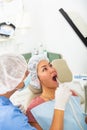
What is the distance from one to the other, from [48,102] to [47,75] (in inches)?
8.2

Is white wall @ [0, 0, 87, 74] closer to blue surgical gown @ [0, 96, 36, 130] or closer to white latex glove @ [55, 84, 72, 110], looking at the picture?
white latex glove @ [55, 84, 72, 110]

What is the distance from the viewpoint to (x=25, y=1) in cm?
361

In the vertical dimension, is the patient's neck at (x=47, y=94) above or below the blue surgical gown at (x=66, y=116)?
above

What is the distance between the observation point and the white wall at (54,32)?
3.06 meters

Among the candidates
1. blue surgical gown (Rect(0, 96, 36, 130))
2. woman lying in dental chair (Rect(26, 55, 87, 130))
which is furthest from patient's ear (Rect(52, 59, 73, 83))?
blue surgical gown (Rect(0, 96, 36, 130))

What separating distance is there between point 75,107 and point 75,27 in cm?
144

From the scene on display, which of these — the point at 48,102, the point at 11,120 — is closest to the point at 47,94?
the point at 48,102

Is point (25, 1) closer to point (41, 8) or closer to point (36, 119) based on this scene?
point (41, 8)

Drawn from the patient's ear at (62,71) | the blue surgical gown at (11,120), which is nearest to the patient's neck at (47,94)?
the blue surgical gown at (11,120)

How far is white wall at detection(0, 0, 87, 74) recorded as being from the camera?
3059mm

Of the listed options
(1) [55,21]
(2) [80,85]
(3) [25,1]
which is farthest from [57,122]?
(3) [25,1]

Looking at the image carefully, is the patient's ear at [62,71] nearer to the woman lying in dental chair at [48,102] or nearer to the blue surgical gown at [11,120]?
the woman lying in dental chair at [48,102]

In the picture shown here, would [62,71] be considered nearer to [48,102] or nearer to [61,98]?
[48,102]

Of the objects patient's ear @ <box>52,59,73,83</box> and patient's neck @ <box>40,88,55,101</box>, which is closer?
patient's neck @ <box>40,88,55,101</box>
